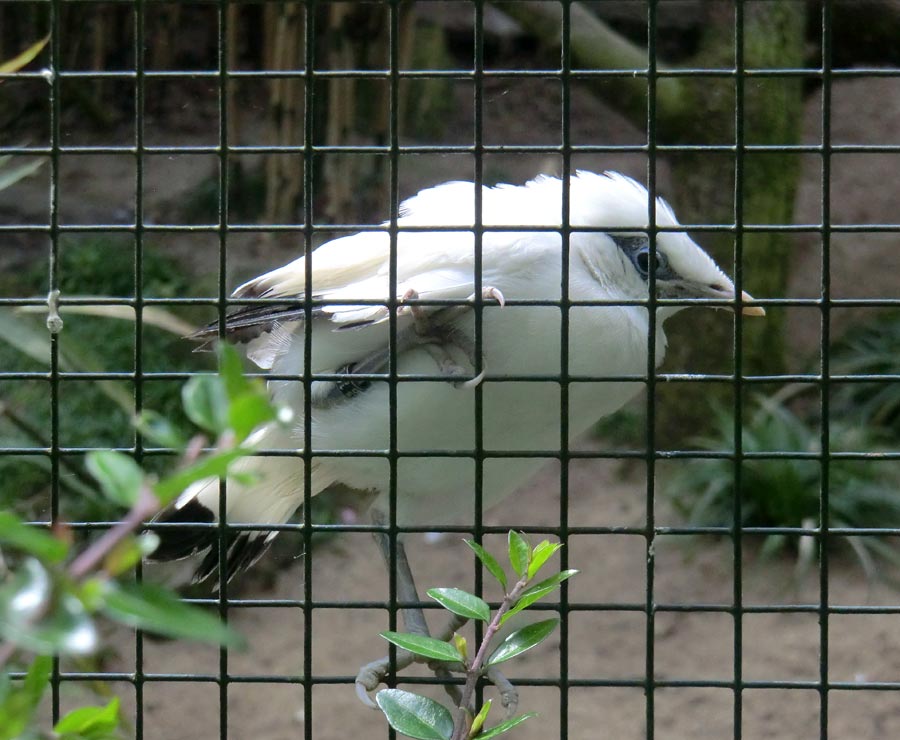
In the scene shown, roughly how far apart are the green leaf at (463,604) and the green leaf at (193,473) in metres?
0.60

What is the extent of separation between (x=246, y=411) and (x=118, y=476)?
7 centimetres

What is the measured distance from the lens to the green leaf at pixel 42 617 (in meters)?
0.50

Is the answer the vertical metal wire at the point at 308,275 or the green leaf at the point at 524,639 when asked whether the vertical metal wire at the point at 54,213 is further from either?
the green leaf at the point at 524,639

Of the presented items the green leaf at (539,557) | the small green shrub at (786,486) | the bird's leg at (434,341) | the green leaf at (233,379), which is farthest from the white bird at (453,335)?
the small green shrub at (786,486)

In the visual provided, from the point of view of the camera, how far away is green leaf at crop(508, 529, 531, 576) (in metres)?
1.14

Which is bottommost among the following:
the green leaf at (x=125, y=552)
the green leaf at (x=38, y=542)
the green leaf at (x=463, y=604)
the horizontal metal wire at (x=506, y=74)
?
the green leaf at (x=463, y=604)

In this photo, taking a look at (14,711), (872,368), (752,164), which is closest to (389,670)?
(14,711)

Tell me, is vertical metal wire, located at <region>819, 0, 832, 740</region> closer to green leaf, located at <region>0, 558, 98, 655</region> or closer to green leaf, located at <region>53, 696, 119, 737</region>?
green leaf, located at <region>53, 696, 119, 737</region>

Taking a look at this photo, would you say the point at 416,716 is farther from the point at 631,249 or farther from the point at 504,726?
the point at 631,249

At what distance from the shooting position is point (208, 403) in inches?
22.5

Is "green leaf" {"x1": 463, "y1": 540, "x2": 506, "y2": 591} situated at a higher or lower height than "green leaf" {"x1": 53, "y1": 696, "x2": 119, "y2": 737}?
lower

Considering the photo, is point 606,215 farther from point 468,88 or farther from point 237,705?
point 468,88

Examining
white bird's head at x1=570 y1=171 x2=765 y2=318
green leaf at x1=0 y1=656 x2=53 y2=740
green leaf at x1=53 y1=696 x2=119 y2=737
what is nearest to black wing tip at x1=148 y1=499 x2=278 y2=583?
white bird's head at x1=570 y1=171 x2=765 y2=318

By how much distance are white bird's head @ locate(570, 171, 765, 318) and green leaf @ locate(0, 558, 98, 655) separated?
4.33ft
